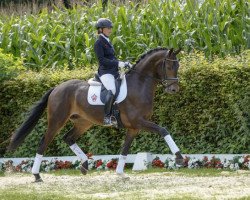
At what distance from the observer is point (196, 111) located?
45.5 feet

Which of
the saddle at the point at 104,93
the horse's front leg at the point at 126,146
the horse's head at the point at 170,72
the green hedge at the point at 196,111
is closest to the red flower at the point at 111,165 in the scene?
the green hedge at the point at 196,111

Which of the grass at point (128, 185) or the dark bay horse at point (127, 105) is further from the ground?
the dark bay horse at point (127, 105)

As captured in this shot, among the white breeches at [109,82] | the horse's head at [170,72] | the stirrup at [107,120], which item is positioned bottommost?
the stirrup at [107,120]

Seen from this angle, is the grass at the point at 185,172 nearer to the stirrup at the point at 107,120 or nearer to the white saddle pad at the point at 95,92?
the stirrup at the point at 107,120

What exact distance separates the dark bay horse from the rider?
9.1 inches

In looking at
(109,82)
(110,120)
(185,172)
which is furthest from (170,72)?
(185,172)

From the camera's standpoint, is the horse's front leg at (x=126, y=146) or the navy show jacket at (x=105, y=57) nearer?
the navy show jacket at (x=105, y=57)

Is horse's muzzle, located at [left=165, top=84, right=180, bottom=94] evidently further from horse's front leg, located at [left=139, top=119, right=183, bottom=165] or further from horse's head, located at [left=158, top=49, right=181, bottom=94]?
horse's front leg, located at [left=139, top=119, right=183, bottom=165]

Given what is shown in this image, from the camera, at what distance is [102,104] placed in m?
11.9

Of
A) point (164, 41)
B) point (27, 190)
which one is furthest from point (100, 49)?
point (164, 41)

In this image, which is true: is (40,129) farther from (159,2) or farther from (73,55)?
(159,2)

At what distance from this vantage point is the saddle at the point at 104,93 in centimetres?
1173

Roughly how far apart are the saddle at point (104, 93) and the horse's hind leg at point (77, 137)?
2.68ft

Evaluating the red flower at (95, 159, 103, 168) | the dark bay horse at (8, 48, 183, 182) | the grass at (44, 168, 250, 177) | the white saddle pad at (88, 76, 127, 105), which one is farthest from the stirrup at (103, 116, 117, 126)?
the red flower at (95, 159, 103, 168)
